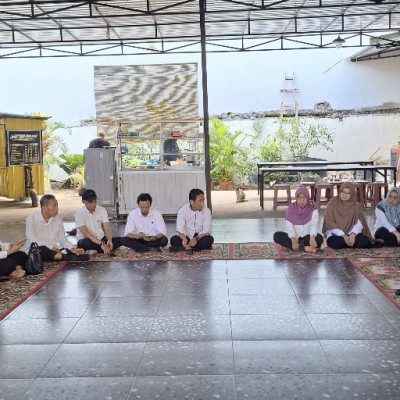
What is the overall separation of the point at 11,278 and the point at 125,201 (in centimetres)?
396

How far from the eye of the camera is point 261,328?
3.90 meters

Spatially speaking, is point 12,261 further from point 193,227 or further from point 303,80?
point 303,80

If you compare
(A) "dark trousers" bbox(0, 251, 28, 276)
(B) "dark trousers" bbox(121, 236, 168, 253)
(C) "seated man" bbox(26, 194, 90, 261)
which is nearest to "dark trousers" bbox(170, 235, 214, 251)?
(B) "dark trousers" bbox(121, 236, 168, 253)

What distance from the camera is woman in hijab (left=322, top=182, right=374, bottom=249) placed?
6.37 metres

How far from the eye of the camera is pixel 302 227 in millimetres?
6379

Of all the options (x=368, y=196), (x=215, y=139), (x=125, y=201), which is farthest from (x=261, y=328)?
(x=215, y=139)

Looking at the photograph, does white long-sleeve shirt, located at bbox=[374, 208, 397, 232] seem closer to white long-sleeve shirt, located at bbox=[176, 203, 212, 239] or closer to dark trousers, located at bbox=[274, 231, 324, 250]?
dark trousers, located at bbox=[274, 231, 324, 250]

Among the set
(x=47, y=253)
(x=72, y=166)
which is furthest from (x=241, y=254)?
(x=72, y=166)

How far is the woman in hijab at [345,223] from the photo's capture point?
637cm

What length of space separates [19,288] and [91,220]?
5.16 ft

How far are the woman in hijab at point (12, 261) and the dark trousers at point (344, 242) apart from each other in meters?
3.23

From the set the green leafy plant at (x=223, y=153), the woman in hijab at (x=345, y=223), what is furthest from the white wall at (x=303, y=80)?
the woman in hijab at (x=345, y=223)

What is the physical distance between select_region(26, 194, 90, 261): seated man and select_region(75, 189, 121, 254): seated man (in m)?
0.27

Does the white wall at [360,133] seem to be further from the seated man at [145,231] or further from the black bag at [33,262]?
the black bag at [33,262]
